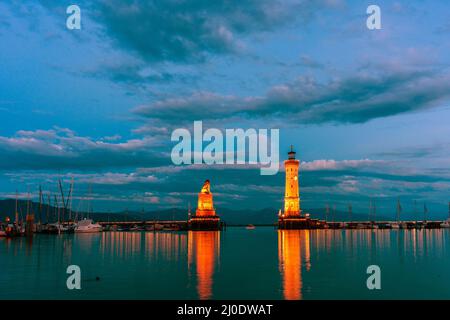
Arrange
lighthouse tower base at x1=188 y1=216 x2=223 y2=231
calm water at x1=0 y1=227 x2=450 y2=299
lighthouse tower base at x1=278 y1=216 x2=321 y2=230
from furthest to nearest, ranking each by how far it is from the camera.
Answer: lighthouse tower base at x1=188 y1=216 x2=223 y2=231, lighthouse tower base at x1=278 y1=216 x2=321 y2=230, calm water at x1=0 y1=227 x2=450 y2=299

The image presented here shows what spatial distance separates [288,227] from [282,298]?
152 m

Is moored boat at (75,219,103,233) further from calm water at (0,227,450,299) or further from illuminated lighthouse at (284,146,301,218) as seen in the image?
calm water at (0,227,450,299)

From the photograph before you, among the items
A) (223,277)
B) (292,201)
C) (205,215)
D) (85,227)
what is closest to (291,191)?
(292,201)

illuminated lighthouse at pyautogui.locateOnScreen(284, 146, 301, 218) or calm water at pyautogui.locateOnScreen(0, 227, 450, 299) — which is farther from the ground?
illuminated lighthouse at pyautogui.locateOnScreen(284, 146, 301, 218)

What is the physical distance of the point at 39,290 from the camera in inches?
1415

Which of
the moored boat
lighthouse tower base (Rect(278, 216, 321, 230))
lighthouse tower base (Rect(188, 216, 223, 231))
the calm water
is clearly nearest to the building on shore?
lighthouse tower base (Rect(188, 216, 223, 231))

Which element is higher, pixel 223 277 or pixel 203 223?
pixel 223 277

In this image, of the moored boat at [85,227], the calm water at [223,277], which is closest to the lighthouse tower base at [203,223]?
the moored boat at [85,227]

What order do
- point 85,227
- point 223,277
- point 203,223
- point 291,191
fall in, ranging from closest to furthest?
point 223,277 < point 85,227 < point 291,191 < point 203,223

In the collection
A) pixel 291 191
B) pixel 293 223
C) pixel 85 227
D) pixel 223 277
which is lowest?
pixel 85 227

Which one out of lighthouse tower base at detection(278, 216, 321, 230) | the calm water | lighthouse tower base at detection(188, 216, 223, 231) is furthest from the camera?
lighthouse tower base at detection(188, 216, 223, 231)

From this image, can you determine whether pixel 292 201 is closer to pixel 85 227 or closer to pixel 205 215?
pixel 205 215

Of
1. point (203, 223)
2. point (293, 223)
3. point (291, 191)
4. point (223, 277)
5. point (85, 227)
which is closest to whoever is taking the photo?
point (223, 277)

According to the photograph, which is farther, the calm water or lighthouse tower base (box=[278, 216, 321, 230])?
lighthouse tower base (box=[278, 216, 321, 230])
